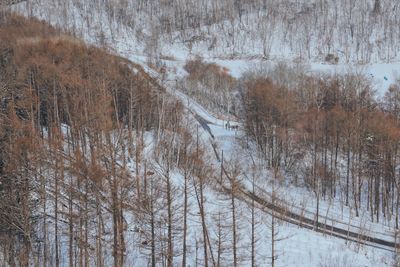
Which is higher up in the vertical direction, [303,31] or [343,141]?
[303,31]

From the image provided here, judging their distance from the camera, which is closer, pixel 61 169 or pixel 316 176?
pixel 61 169

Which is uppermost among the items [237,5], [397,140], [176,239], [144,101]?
[237,5]

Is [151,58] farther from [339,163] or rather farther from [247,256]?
[247,256]

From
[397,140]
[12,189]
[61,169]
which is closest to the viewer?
[12,189]

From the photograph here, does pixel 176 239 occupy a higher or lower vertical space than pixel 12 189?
lower

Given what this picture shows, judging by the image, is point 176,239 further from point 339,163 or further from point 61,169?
point 339,163

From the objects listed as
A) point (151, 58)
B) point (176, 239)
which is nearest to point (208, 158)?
point (176, 239)

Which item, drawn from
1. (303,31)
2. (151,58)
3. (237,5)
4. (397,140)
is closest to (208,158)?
(397,140)

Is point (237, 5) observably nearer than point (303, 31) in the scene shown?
No

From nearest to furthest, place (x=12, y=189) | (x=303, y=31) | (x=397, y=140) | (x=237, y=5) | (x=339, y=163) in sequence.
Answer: (x=12, y=189)
(x=397, y=140)
(x=339, y=163)
(x=303, y=31)
(x=237, y=5)
